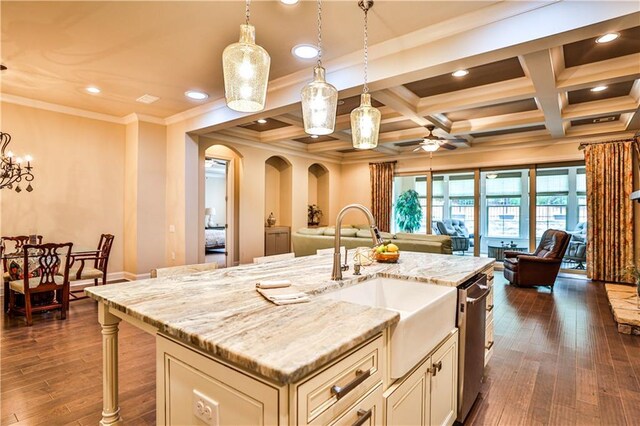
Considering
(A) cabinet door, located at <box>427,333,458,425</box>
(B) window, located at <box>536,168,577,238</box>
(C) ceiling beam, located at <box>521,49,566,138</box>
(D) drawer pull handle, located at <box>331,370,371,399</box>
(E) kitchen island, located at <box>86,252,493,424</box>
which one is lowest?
(A) cabinet door, located at <box>427,333,458,425</box>

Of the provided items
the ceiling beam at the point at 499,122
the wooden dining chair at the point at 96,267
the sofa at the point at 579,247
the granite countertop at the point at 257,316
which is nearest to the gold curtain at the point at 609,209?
the sofa at the point at 579,247

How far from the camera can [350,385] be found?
1046 mm

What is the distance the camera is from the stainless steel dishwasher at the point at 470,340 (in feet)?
6.19

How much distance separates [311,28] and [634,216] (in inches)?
260

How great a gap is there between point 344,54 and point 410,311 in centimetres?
266

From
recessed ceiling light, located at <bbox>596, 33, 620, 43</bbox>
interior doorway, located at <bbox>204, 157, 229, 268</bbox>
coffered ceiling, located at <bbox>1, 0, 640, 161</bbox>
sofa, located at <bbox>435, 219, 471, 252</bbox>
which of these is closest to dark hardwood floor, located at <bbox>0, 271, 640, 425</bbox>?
coffered ceiling, located at <bbox>1, 0, 640, 161</bbox>

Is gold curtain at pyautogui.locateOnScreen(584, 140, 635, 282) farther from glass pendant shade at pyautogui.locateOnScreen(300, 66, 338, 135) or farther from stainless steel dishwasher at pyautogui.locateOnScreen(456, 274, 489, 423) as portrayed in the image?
glass pendant shade at pyautogui.locateOnScreen(300, 66, 338, 135)

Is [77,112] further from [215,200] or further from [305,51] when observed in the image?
[215,200]

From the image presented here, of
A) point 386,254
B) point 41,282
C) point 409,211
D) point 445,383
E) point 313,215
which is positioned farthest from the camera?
point 313,215

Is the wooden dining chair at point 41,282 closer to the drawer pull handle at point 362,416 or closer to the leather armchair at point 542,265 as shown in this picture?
the drawer pull handle at point 362,416

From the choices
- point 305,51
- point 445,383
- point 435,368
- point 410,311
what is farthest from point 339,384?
point 305,51

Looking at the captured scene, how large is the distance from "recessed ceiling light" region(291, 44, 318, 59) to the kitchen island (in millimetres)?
2313

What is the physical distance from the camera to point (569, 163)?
6.57 meters

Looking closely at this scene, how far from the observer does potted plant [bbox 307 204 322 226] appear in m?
8.95
